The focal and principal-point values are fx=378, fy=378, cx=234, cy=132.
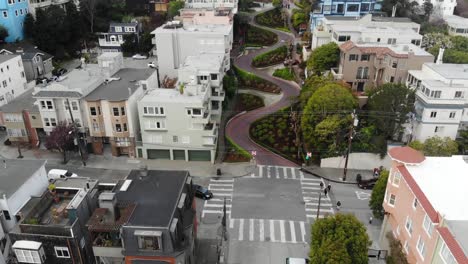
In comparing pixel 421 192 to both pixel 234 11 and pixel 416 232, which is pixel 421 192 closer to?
pixel 416 232

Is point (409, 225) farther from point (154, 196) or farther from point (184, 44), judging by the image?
point (184, 44)

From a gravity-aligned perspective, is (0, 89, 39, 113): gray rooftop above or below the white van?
above

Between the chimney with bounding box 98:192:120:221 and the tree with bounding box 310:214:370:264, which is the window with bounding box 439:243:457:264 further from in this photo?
the chimney with bounding box 98:192:120:221

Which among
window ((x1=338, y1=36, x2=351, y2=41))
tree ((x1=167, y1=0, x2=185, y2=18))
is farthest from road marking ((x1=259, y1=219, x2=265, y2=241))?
tree ((x1=167, y1=0, x2=185, y2=18))

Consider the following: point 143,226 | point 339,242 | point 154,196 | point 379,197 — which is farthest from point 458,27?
point 143,226

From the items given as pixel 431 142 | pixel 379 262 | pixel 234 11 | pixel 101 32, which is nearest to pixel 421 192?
pixel 379 262

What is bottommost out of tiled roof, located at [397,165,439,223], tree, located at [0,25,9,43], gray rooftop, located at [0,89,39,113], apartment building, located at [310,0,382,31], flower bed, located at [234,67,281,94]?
flower bed, located at [234,67,281,94]

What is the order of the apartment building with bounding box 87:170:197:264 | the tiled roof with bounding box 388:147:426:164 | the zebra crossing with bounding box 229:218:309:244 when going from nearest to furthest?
the apartment building with bounding box 87:170:197:264 < the tiled roof with bounding box 388:147:426:164 < the zebra crossing with bounding box 229:218:309:244

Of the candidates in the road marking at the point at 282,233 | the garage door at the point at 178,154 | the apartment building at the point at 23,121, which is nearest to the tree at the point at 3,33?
the apartment building at the point at 23,121
